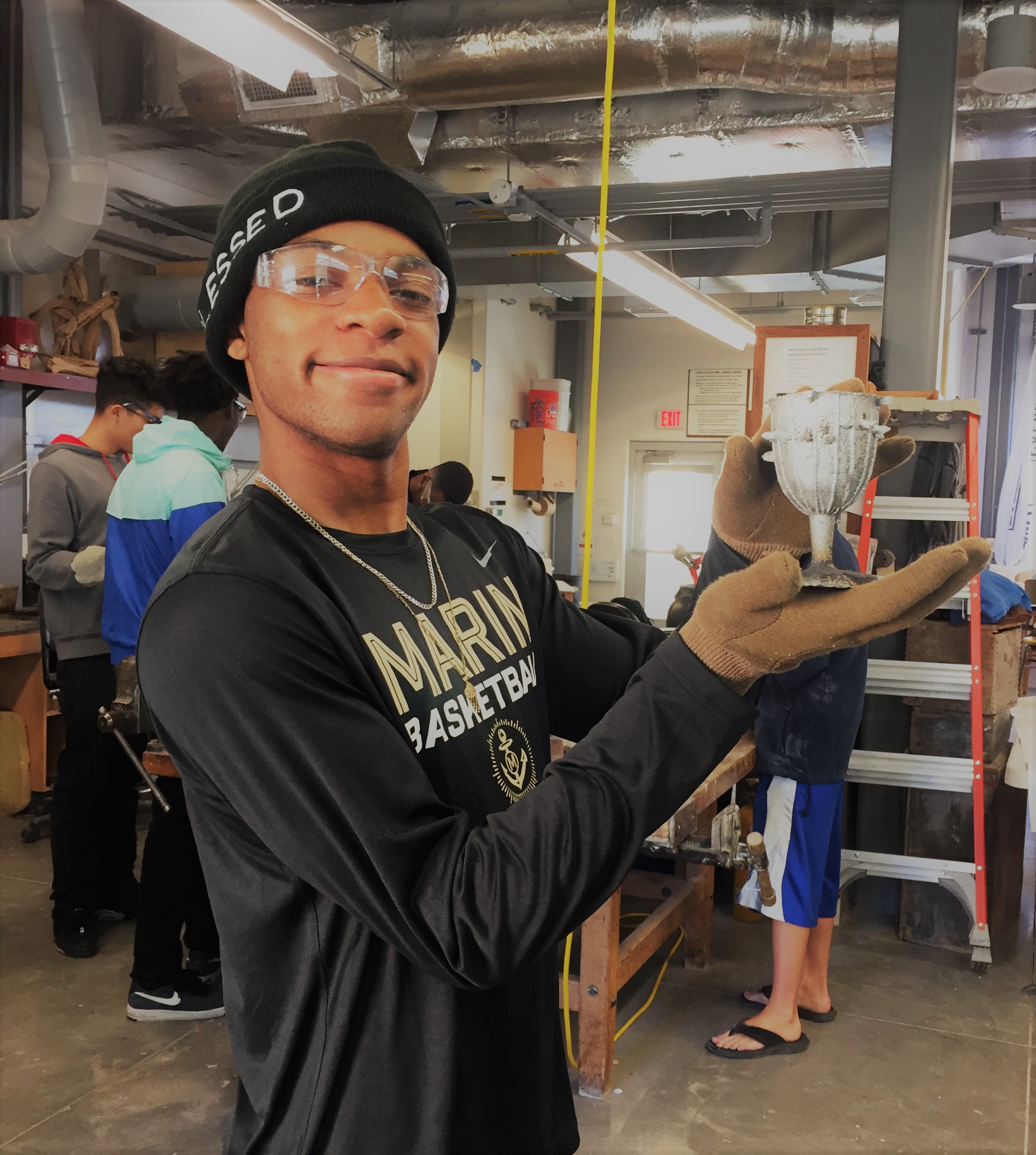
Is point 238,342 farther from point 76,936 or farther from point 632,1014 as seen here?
point 76,936

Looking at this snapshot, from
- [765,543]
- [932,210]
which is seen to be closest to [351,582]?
[765,543]

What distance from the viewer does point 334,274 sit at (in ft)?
3.17

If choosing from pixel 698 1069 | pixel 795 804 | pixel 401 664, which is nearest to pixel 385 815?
pixel 401 664

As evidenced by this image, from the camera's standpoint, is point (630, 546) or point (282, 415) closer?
point (282, 415)

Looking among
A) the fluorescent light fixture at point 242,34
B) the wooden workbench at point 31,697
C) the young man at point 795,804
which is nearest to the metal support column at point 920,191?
the young man at point 795,804

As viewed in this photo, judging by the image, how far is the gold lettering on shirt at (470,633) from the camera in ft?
3.35

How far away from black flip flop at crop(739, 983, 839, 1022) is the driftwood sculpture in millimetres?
4367

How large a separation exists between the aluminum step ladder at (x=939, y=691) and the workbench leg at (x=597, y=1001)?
3.93 feet

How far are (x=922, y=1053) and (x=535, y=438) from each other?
6.57 metres

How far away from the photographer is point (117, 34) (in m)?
5.04

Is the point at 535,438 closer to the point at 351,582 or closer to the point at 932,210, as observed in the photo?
the point at 932,210

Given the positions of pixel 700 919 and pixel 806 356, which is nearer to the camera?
pixel 700 919

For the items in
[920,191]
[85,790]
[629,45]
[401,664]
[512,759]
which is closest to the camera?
[401,664]

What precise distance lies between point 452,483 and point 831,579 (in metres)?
4.64
